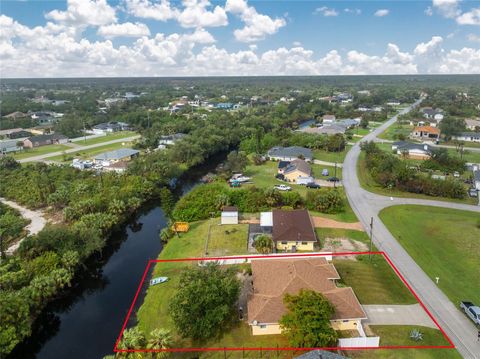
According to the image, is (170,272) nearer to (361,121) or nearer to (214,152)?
(214,152)

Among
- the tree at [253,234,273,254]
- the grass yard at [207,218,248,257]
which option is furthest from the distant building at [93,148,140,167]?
the tree at [253,234,273,254]

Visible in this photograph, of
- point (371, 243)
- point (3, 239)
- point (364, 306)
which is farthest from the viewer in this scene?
point (3, 239)

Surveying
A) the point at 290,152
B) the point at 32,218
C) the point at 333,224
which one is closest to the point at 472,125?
the point at 290,152

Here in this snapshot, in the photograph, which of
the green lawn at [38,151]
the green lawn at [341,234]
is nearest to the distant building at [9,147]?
the green lawn at [38,151]

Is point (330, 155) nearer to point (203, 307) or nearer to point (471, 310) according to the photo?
point (471, 310)

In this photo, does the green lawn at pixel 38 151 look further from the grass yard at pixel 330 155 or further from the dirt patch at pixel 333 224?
the dirt patch at pixel 333 224

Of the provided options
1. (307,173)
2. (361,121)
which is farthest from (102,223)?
(361,121)
